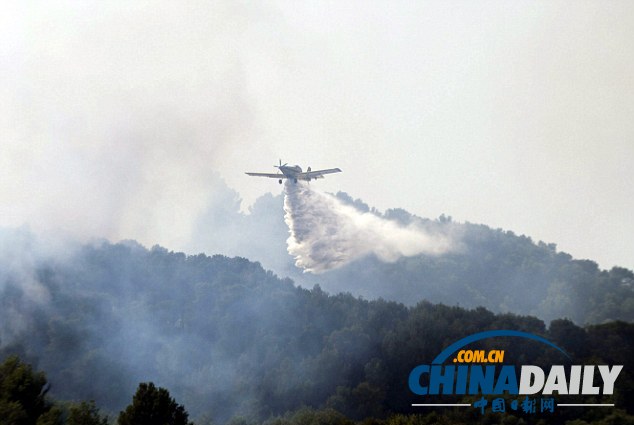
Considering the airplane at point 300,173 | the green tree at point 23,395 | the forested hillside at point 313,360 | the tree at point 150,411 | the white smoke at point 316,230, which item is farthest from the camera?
the forested hillside at point 313,360

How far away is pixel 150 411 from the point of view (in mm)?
61656

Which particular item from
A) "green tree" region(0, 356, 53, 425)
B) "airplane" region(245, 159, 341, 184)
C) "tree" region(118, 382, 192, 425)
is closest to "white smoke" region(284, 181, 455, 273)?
"airplane" region(245, 159, 341, 184)

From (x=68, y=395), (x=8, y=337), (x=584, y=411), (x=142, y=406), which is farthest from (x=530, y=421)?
(x=8, y=337)

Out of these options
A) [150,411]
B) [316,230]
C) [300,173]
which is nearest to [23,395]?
[150,411]

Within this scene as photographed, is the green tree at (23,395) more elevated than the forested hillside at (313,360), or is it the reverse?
the forested hillside at (313,360)

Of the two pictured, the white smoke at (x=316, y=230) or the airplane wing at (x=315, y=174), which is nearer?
the airplane wing at (x=315, y=174)

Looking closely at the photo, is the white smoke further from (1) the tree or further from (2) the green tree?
(2) the green tree

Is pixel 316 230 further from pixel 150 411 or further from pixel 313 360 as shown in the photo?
pixel 150 411

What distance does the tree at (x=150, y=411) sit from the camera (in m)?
61.2

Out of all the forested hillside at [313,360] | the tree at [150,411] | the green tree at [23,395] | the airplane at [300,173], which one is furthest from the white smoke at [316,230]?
the green tree at [23,395]

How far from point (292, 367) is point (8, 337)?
79508mm

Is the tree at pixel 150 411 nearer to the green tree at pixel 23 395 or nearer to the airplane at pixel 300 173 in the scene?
the green tree at pixel 23 395

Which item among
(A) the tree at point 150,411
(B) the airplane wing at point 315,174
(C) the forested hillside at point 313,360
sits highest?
(B) the airplane wing at point 315,174

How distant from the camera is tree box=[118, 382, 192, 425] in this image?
61156 millimetres
